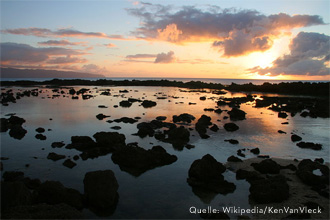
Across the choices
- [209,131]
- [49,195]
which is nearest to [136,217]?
[49,195]

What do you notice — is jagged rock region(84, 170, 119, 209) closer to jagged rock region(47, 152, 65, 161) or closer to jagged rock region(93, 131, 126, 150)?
jagged rock region(47, 152, 65, 161)

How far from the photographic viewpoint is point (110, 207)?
41.5ft

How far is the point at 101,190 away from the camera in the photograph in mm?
12992

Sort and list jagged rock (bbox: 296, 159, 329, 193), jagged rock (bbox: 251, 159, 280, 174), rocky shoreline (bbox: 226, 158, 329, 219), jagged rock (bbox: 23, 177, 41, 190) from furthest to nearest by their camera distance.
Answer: jagged rock (bbox: 251, 159, 280, 174) → jagged rock (bbox: 296, 159, 329, 193) → jagged rock (bbox: 23, 177, 41, 190) → rocky shoreline (bbox: 226, 158, 329, 219)

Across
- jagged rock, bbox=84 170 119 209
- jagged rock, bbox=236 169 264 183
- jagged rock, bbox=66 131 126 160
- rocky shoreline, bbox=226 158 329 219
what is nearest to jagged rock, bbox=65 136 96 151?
jagged rock, bbox=66 131 126 160

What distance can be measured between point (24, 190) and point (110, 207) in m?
4.32

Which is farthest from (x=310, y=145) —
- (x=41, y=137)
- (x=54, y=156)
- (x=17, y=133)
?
(x=17, y=133)

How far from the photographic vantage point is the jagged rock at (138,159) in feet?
59.3

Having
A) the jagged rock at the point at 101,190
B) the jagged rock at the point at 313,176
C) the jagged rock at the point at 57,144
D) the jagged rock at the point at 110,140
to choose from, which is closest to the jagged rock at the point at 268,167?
the jagged rock at the point at 313,176

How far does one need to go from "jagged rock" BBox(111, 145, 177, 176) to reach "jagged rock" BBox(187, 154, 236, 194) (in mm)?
3268

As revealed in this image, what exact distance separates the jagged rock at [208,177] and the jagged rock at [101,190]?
5.07m

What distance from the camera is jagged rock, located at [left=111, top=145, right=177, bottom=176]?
18078mm

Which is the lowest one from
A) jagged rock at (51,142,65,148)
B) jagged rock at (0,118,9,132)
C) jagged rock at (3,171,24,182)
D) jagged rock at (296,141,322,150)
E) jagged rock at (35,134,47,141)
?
jagged rock at (3,171,24,182)

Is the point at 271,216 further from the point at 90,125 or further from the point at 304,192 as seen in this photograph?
the point at 90,125
